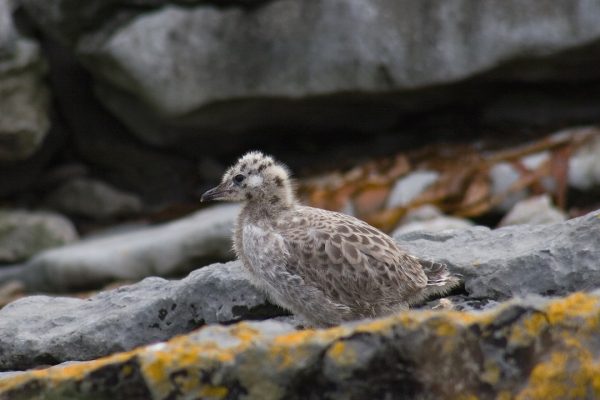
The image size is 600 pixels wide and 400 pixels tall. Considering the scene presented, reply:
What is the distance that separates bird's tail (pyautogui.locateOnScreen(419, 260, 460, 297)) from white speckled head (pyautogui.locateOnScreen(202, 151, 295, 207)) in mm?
1006

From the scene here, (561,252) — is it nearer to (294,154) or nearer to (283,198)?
(283,198)

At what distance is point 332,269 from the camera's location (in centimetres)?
521

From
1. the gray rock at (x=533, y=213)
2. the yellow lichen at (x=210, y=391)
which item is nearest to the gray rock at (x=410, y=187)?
the gray rock at (x=533, y=213)

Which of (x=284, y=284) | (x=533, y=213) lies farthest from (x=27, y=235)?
(x=284, y=284)

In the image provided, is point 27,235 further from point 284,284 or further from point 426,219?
point 284,284

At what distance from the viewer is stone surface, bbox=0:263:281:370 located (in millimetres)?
5379

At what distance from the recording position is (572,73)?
37.9 feet

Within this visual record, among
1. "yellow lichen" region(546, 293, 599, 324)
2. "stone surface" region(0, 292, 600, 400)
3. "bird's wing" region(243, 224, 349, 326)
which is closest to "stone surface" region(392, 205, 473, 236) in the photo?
"bird's wing" region(243, 224, 349, 326)

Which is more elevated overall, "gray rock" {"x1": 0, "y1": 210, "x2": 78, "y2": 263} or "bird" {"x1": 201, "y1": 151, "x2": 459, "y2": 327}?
"bird" {"x1": 201, "y1": 151, "x2": 459, "y2": 327}

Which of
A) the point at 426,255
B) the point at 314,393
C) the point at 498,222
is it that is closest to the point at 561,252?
the point at 426,255

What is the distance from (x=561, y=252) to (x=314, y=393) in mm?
2153

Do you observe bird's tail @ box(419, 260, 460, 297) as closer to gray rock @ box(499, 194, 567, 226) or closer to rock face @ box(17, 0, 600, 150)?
gray rock @ box(499, 194, 567, 226)

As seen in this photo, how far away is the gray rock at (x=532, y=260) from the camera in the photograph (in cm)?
514

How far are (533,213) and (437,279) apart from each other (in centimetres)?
469
